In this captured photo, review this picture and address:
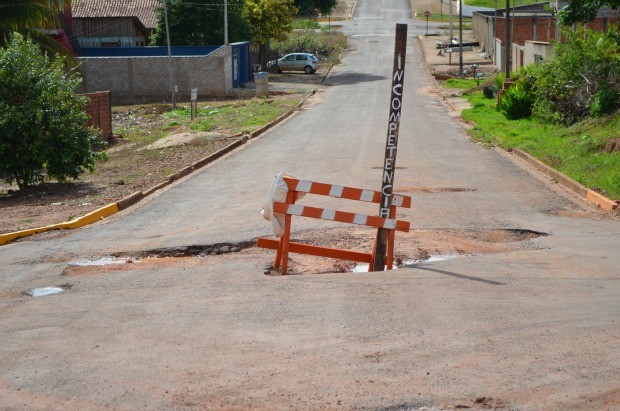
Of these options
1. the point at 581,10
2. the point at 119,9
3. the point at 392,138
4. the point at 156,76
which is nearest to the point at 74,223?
the point at 392,138

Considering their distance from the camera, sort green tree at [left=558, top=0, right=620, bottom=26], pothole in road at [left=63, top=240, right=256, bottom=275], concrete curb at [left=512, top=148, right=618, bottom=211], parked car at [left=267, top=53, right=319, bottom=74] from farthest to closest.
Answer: parked car at [left=267, top=53, right=319, bottom=74], green tree at [left=558, top=0, right=620, bottom=26], concrete curb at [left=512, top=148, right=618, bottom=211], pothole in road at [left=63, top=240, right=256, bottom=275]

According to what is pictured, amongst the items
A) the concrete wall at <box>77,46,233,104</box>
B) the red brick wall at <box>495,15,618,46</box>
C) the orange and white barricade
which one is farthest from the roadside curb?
the red brick wall at <box>495,15,618,46</box>

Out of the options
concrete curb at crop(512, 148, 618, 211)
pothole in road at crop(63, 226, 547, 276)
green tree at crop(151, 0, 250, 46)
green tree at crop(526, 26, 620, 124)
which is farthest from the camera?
green tree at crop(151, 0, 250, 46)

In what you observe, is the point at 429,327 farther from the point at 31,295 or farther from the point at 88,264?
the point at 88,264

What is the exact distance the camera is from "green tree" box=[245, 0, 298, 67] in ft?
202

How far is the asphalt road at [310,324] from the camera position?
6109 mm

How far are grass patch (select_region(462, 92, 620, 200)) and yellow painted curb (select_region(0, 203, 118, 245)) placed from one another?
9064mm

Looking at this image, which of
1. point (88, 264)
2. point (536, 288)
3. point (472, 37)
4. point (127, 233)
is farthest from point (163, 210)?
point (472, 37)

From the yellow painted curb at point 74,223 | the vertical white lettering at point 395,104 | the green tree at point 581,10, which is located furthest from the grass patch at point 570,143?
the yellow painted curb at point 74,223

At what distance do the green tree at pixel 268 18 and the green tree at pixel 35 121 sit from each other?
41.1m

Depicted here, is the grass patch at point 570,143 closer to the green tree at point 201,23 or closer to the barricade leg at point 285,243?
the barricade leg at point 285,243

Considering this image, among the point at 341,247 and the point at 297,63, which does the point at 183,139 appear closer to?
the point at 341,247

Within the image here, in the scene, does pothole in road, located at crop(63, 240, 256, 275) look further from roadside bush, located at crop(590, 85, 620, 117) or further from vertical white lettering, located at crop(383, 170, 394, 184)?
roadside bush, located at crop(590, 85, 620, 117)

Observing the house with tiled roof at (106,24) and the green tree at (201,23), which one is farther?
the house with tiled roof at (106,24)
